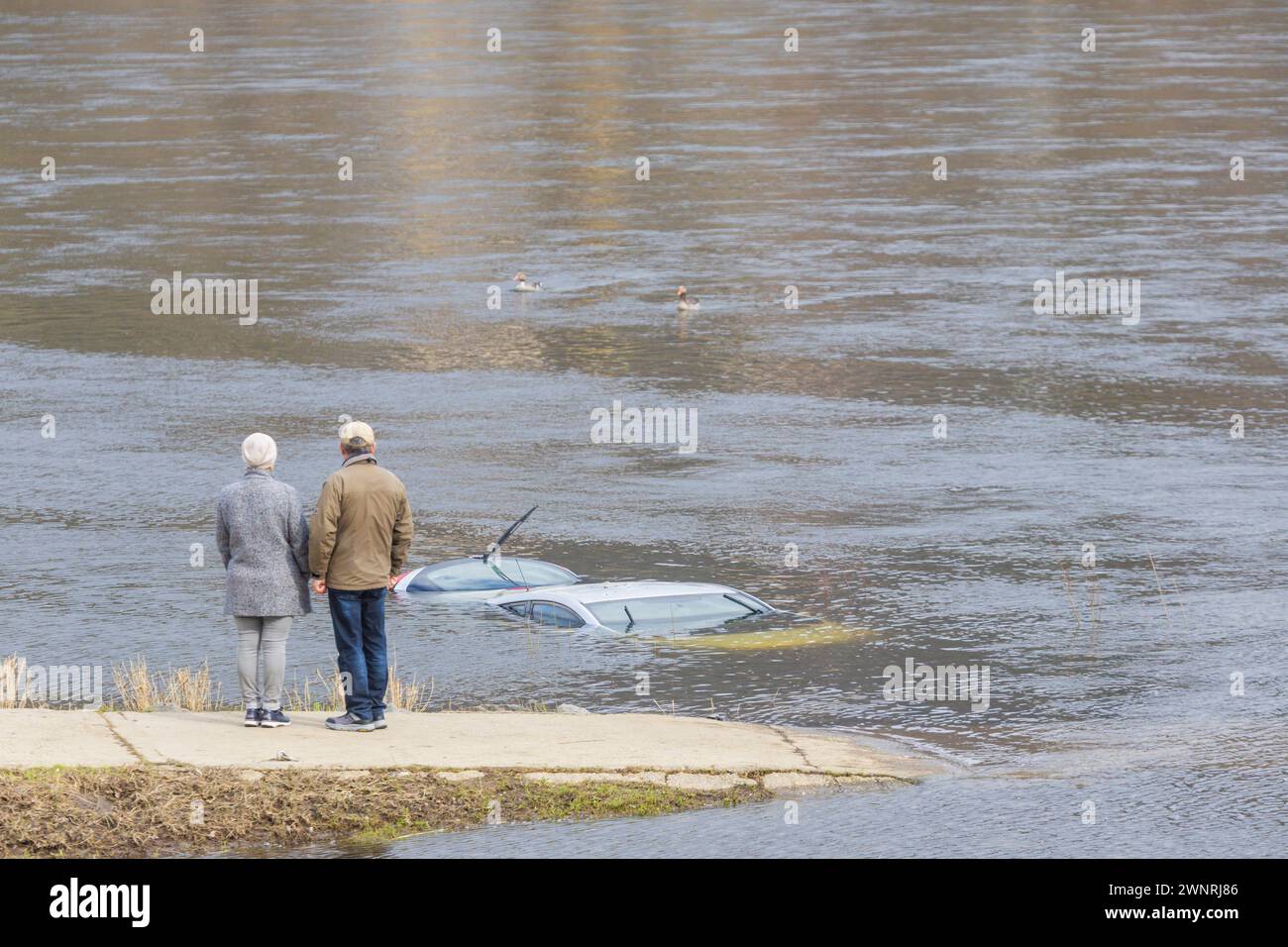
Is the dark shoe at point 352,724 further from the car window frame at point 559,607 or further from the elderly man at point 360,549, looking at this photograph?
the car window frame at point 559,607

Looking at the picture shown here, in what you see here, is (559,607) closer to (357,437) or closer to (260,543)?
(357,437)

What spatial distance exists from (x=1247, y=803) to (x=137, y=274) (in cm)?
3436

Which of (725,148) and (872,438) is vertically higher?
(725,148)

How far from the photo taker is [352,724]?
13133 mm

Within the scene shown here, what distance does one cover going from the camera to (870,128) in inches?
2618

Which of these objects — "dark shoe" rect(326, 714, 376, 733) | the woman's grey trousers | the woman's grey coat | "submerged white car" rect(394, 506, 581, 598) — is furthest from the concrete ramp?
"submerged white car" rect(394, 506, 581, 598)

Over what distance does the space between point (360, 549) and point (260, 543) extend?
0.56 metres

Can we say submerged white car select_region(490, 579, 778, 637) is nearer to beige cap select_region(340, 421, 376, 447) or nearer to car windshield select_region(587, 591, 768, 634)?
car windshield select_region(587, 591, 768, 634)

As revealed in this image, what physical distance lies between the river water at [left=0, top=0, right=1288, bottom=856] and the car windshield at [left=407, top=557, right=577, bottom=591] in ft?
1.74

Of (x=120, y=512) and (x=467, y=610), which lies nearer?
(x=467, y=610)

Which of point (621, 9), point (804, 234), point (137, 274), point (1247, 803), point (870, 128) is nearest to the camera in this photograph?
point (1247, 803)

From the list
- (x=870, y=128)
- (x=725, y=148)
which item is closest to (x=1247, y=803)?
(x=725, y=148)

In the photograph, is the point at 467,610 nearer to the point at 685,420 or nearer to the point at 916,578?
the point at 916,578

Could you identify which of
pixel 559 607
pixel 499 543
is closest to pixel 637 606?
pixel 559 607
